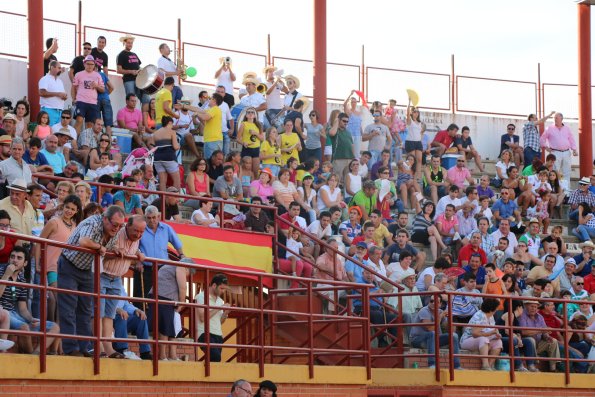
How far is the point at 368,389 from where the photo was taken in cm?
1777

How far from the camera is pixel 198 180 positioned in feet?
68.8

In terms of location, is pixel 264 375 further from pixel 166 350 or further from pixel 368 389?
pixel 368 389

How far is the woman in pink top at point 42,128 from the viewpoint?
2058 cm

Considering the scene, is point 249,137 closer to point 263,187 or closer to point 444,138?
point 263,187

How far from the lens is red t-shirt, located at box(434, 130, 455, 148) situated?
91.9ft

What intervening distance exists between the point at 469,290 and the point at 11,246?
8164mm

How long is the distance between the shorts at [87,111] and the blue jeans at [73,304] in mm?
9586

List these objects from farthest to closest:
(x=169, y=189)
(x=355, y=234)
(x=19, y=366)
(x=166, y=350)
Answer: (x=355, y=234) < (x=169, y=189) < (x=166, y=350) < (x=19, y=366)

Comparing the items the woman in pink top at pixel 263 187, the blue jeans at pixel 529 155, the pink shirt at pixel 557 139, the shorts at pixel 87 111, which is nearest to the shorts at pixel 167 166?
the woman in pink top at pixel 263 187

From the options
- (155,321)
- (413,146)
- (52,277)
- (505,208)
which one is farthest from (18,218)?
(413,146)

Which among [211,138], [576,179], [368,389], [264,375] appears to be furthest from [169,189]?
[576,179]

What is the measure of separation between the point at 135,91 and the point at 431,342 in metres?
8.70

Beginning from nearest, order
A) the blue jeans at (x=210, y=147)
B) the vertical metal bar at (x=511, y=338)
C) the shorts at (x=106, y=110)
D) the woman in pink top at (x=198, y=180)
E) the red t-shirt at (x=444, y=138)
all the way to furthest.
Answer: the vertical metal bar at (x=511, y=338), the woman in pink top at (x=198, y=180), the shorts at (x=106, y=110), the blue jeans at (x=210, y=147), the red t-shirt at (x=444, y=138)

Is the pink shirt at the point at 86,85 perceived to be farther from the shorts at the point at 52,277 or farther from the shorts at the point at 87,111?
the shorts at the point at 52,277
